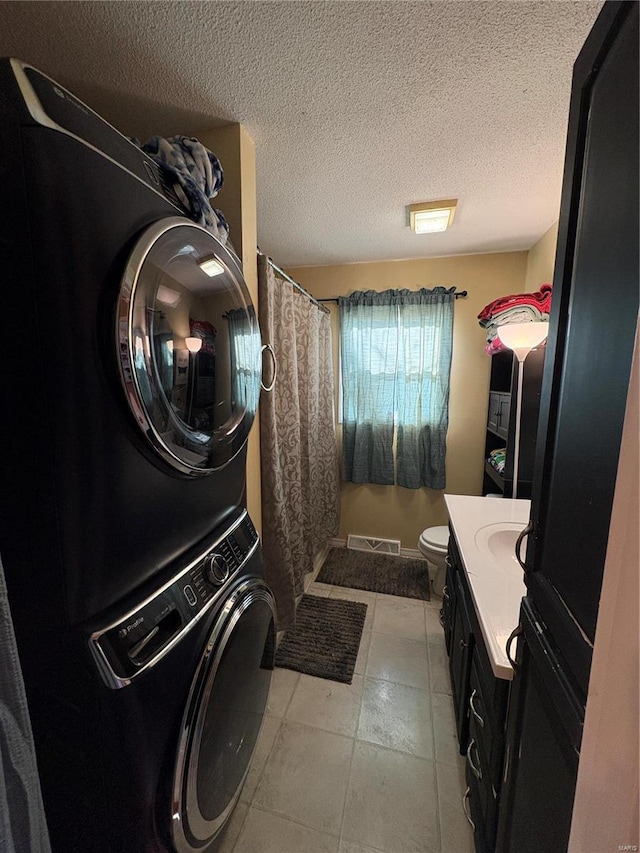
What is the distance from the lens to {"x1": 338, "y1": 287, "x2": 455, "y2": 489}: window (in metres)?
2.51

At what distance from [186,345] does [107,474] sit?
299 millimetres

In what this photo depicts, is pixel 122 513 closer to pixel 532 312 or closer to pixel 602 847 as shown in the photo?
pixel 602 847

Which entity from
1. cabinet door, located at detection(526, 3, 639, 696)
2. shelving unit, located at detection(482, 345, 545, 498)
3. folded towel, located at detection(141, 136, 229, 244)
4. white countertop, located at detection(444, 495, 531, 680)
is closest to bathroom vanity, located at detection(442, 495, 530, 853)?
white countertop, located at detection(444, 495, 531, 680)

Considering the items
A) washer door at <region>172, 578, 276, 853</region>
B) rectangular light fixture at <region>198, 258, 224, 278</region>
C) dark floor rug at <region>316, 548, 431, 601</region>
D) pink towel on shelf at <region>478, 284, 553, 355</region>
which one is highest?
pink towel on shelf at <region>478, 284, 553, 355</region>

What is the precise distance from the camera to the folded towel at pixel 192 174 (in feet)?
2.63

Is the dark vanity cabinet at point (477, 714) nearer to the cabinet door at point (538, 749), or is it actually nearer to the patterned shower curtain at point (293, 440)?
the cabinet door at point (538, 749)

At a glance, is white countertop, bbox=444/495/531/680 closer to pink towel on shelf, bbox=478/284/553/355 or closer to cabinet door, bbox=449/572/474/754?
cabinet door, bbox=449/572/474/754

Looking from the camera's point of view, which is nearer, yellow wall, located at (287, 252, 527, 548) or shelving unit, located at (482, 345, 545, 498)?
shelving unit, located at (482, 345, 545, 498)

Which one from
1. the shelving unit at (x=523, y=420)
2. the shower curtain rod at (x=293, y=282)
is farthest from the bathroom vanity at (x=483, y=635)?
the shower curtain rod at (x=293, y=282)

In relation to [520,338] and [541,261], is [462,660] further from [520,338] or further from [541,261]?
[541,261]

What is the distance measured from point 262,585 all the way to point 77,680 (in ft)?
Answer: 1.64

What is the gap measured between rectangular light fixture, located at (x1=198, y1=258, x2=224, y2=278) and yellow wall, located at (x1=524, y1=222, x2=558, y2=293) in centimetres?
198

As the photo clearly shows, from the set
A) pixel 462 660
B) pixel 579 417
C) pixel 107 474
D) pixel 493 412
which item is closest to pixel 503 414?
pixel 493 412

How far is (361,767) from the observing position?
4.17ft
